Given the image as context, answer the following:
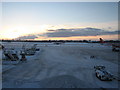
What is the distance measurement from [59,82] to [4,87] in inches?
248

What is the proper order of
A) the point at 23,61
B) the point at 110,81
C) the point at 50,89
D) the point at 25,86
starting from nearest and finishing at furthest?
the point at 50,89
the point at 25,86
the point at 110,81
the point at 23,61

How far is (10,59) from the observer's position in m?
29.5

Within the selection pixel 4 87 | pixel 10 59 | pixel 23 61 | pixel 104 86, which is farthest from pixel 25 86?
pixel 10 59

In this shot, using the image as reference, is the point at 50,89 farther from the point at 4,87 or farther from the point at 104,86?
the point at 104,86

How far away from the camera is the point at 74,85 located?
13688mm

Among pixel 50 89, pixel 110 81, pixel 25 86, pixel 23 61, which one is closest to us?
pixel 50 89

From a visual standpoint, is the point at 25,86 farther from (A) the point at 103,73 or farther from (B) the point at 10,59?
(B) the point at 10,59

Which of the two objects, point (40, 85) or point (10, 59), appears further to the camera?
point (10, 59)

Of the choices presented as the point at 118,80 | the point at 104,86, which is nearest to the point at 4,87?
the point at 104,86

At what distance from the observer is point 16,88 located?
13.1 metres

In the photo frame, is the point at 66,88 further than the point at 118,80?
No

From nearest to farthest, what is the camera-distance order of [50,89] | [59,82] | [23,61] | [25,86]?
1. [50,89]
2. [25,86]
3. [59,82]
4. [23,61]

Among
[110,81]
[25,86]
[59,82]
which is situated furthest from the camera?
[110,81]

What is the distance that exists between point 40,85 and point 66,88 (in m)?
3.13
